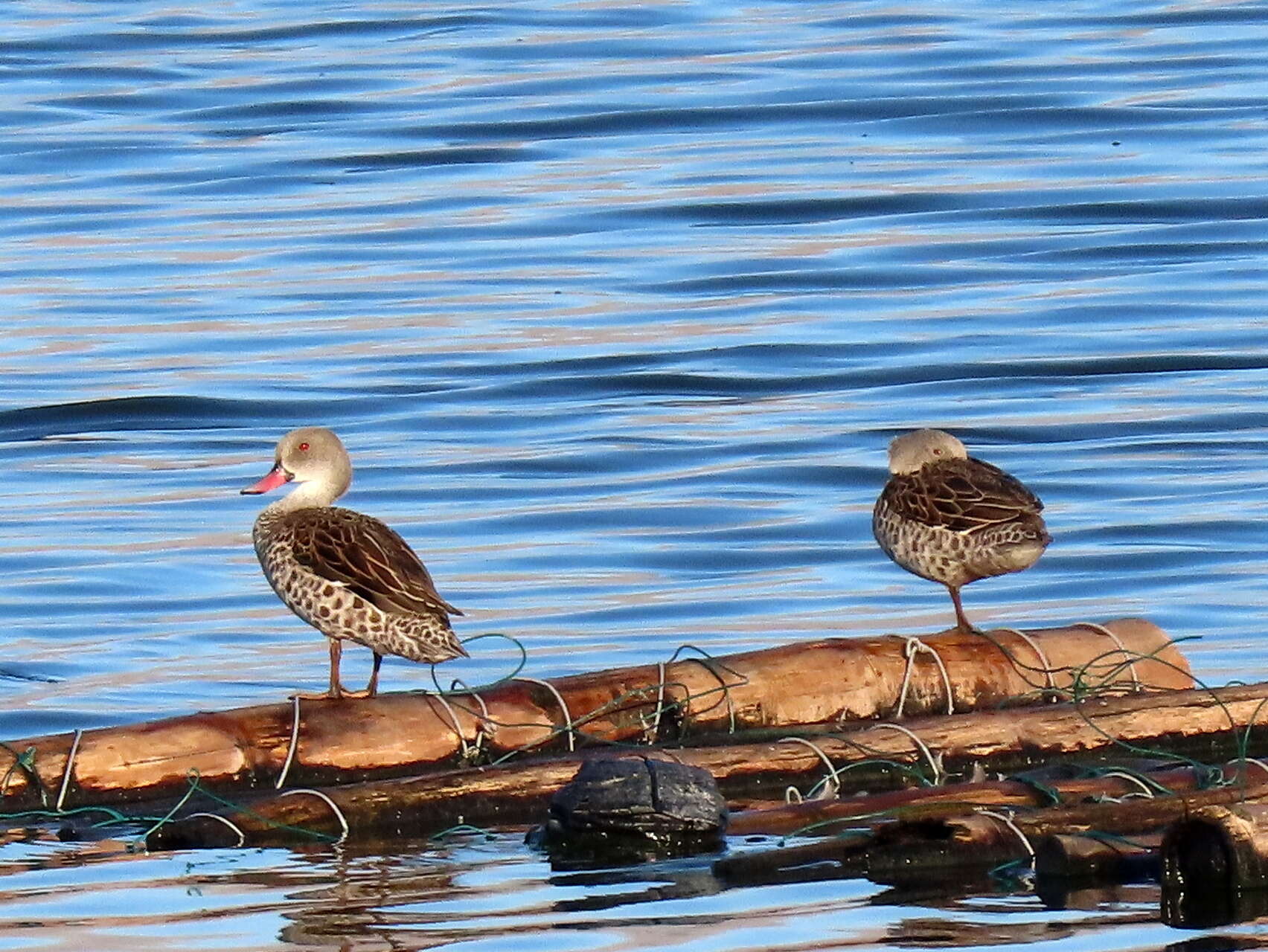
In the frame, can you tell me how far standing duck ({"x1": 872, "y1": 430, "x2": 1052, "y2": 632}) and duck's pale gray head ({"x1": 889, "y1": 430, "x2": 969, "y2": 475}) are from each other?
0.06 ft

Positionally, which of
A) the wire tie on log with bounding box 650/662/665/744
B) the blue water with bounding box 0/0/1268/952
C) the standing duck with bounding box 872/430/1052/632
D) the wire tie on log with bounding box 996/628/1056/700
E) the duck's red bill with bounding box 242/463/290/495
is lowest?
the wire tie on log with bounding box 650/662/665/744

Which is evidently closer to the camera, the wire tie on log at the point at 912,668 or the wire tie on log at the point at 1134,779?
the wire tie on log at the point at 1134,779

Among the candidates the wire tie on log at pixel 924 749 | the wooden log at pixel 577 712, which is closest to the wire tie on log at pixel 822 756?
the wire tie on log at pixel 924 749

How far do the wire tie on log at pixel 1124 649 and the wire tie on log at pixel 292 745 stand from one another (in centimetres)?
301

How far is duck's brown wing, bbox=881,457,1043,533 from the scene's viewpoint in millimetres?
11883

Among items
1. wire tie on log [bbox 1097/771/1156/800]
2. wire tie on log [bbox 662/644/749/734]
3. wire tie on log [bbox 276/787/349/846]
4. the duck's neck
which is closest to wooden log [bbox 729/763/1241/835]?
wire tie on log [bbox 1097/771/1156/800]

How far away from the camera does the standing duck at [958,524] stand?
11.9 metres

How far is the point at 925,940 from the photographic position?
8133 mm

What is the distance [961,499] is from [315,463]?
2357 mm

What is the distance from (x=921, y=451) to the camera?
1231 cm

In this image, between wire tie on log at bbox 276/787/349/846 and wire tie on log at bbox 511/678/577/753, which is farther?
wire tie on log at bbox 511/678/577/753

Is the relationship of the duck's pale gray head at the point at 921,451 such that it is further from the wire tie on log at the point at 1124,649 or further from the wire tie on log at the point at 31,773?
the wire tie on log at the point at 31,773

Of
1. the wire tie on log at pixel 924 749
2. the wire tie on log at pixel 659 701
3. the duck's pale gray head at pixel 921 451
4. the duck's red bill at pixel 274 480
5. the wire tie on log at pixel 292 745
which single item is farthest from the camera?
the duck's pale gray head at pixel 921 451

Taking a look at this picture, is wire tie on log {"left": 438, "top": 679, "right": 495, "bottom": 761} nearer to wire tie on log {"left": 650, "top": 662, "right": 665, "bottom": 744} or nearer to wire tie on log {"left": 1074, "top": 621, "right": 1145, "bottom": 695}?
wire tie on log {"left": 650, "top": 662, "right": 665, "bottom": 744}
